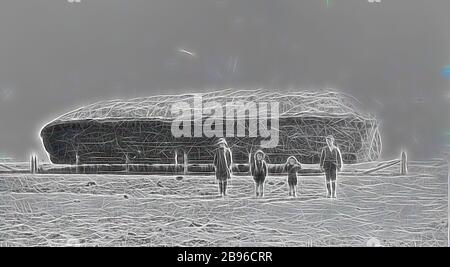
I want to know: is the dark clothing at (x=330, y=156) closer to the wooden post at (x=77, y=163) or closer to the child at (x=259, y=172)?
the child at (x=259, y=172)

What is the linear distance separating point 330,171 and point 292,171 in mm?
147

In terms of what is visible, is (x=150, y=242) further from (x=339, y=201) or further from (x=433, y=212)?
(x=433, y=212)

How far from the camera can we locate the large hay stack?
6.82 ft

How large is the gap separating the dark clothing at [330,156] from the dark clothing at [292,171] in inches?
3.6

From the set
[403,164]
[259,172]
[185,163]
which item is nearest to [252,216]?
[259,172]

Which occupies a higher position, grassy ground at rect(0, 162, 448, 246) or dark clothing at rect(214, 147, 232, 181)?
dark clothing at rect(214, 147, 232, 181)

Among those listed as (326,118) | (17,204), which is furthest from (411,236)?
(17,204)

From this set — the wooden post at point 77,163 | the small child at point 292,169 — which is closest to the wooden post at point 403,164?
the small child at point 292,169

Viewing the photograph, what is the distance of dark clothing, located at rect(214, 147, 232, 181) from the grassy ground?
46 millimetres

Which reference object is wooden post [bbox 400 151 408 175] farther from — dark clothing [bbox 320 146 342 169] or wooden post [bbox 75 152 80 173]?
wooden post [bbox 75 152 80 173]

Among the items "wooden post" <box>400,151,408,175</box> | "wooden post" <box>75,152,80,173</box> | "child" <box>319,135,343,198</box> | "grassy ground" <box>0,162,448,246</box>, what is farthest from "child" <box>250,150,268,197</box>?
"wooden post" <box>75,152,80,173</box>

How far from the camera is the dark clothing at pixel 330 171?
210 cm

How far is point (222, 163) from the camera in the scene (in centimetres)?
209

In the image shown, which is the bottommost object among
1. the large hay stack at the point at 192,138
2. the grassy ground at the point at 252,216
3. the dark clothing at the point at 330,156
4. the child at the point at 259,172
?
the grassy ground at the point at 252,216
